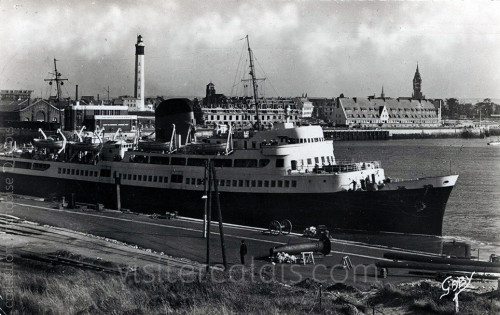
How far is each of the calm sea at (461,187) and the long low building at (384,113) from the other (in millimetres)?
37044

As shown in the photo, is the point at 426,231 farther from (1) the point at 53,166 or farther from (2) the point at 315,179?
(1) the point at 53,166

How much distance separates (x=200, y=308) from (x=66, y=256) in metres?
8.95

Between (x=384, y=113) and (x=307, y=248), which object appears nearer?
(x=307, y=248)

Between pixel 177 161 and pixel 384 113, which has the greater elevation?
pixel 384 113

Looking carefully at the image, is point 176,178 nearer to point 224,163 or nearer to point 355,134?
point 224,163

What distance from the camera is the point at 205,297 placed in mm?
16719

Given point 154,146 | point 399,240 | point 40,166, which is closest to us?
point 399,240

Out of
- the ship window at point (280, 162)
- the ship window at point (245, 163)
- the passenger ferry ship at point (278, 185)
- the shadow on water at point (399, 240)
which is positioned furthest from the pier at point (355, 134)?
the shadow on water at point (399, 240)

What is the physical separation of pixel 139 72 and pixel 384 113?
62755 mm

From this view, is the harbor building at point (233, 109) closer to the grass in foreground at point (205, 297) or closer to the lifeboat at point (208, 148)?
the lifeboat at point (208, 148)

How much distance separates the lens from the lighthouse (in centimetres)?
10828

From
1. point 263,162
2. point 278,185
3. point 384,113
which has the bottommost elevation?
point 278,185

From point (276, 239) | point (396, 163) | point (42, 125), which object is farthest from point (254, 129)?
point (42, 125)

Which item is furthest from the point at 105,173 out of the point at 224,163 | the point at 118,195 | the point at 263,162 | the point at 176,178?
the point at 263,162
